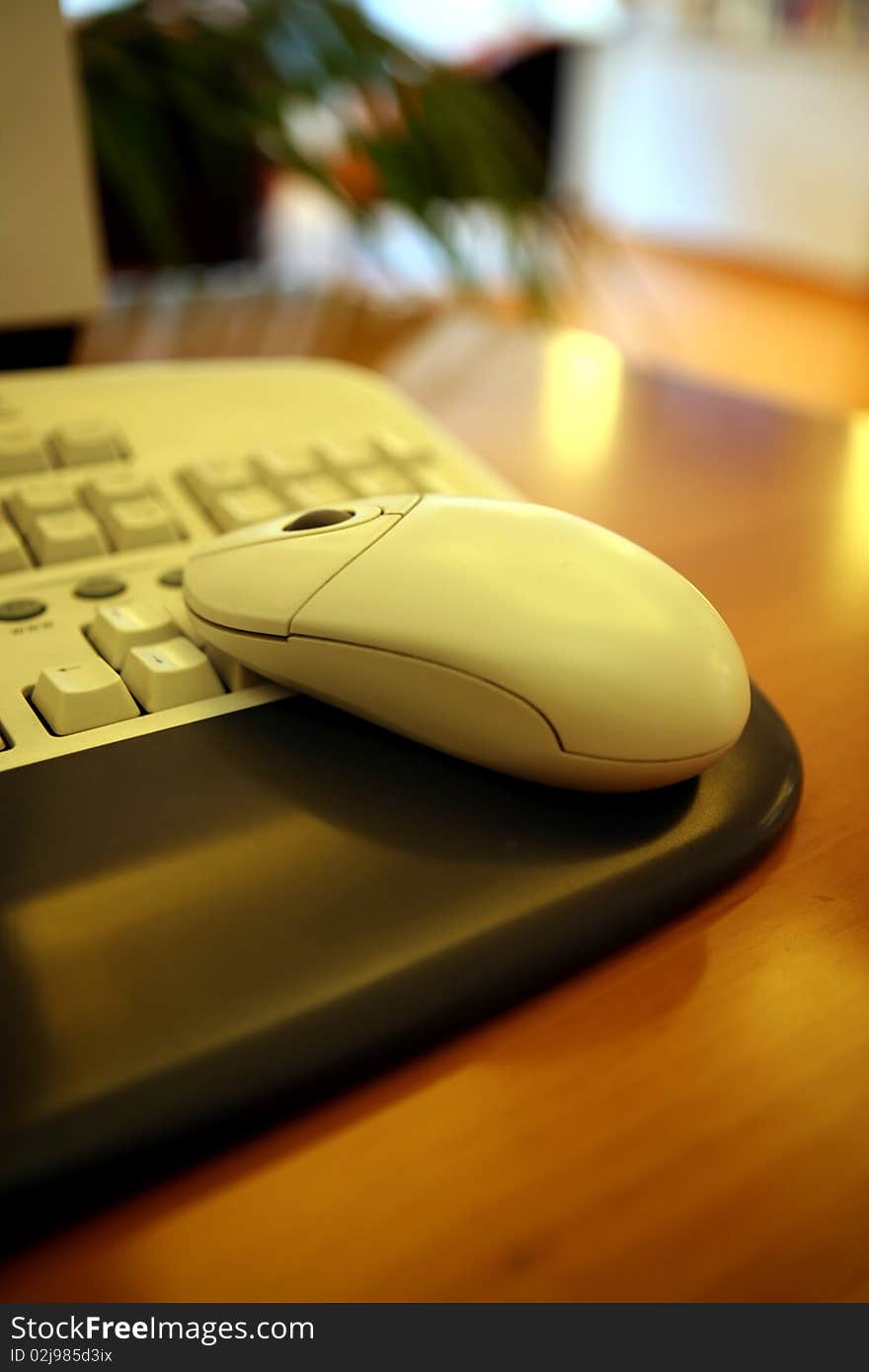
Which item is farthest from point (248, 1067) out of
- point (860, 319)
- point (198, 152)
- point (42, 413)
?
point (860, 319)

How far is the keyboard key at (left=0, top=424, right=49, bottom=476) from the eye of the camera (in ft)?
1.18

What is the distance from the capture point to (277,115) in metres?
0.65

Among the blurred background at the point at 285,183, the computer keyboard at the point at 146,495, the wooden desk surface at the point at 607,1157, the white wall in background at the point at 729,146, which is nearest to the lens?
the wooden desk surface at the point at 607,1157

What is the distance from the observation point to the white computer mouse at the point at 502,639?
241 mm

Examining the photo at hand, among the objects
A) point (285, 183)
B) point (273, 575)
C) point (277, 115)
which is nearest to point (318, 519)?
point (273, 575)

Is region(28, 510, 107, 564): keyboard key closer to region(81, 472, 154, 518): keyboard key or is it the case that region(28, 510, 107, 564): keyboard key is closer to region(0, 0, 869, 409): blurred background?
region(81, 472, 154, 518): keyboard key

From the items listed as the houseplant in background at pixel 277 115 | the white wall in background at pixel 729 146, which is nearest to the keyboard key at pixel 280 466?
the houseplant in background at pixel 277 115

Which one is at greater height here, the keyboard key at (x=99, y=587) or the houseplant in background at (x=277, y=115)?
the houseplant in background at (x=277, y=115)

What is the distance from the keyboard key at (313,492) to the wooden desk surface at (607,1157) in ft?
0.58

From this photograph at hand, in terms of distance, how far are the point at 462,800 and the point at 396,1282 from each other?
108mm

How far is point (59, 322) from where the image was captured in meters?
0.52

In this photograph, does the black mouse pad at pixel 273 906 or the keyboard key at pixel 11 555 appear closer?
the black mouse pad at pixel 273 906

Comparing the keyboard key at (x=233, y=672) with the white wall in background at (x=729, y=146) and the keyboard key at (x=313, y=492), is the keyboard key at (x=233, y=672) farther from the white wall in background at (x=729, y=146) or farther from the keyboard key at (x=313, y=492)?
the white wall in background at (x=729, y=146)
